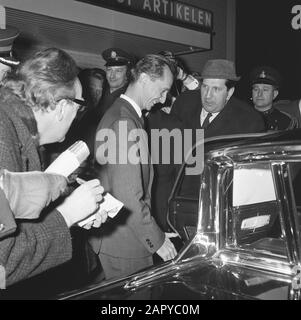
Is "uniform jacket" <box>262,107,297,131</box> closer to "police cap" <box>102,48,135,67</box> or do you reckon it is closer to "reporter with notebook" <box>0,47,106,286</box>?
"police cap" <box>102,48,135,67</box>

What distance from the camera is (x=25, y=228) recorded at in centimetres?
138

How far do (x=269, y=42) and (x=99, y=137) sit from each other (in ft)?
25.8

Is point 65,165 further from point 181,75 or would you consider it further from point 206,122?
point 181,75

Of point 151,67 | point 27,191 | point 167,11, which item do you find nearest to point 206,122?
point 151,67

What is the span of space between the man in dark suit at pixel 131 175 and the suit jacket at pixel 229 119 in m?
0.80

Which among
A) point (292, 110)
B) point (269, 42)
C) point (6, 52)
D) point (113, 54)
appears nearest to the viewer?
point (6, 52)


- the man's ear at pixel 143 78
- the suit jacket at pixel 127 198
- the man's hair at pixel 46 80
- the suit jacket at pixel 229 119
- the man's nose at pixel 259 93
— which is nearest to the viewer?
the man's hair at pixel 46 80

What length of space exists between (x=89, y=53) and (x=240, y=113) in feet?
11.0

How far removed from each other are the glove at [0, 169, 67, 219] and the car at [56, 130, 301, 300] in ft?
1.13

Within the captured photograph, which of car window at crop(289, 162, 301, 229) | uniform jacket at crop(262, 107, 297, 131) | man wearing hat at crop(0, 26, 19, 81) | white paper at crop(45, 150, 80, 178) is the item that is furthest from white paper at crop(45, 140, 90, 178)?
uniform jacket at crop(262, 107, 297, 131)

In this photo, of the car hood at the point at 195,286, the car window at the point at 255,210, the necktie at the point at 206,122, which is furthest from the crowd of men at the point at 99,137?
the car window at the point at 255,210

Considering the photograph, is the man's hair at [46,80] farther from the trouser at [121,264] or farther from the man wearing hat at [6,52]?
the trouser at [121,264]

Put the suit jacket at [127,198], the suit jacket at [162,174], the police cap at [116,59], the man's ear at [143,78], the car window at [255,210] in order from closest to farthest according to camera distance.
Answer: the car window at [255,210], the suit jacket at [127,198], the man's ear at [143,78], the suit jacket at [162,174], the police cap at [116,59]

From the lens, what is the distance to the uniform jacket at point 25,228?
1.29 metres
